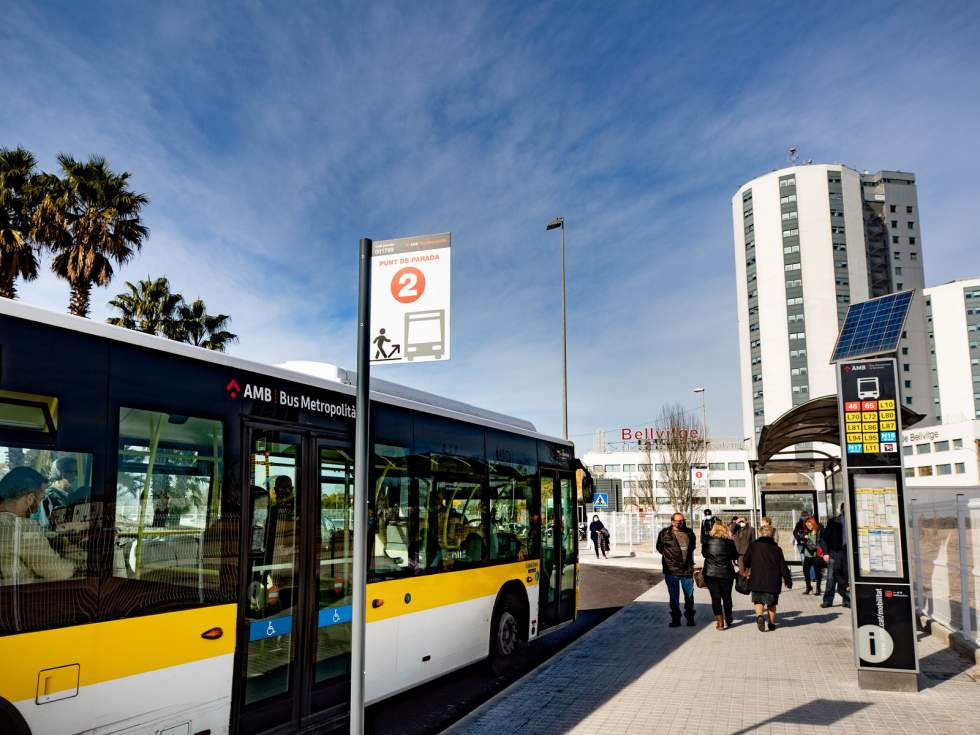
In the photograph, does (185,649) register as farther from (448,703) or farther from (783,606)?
(783,606)

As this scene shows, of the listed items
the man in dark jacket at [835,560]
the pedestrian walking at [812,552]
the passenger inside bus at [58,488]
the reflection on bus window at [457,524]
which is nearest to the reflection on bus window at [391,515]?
the reflection on bus window at [457,524]

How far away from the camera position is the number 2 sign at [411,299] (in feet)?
13.5

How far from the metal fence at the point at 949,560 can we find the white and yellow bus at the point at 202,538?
21.5 feet

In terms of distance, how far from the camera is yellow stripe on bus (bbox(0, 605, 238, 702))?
13.0 ft

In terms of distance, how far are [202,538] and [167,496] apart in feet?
1.38

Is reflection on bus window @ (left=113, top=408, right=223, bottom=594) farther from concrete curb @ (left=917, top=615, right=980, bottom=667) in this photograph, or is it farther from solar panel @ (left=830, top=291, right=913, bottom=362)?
concrete curb @ (left=917, top=615, right=980, bottom=667)

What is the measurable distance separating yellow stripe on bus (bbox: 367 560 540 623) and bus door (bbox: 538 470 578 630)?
741 mm

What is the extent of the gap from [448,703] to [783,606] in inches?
359

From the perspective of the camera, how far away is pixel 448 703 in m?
8.29

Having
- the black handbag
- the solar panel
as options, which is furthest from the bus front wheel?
the solar panel

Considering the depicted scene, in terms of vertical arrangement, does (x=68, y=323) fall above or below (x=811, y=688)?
above

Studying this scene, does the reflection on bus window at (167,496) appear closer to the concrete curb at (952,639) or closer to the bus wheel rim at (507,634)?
the bus wheel rim at (507,634)

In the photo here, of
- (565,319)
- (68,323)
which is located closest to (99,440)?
(68,323)

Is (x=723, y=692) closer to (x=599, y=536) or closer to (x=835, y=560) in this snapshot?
(x=835, y=560)
